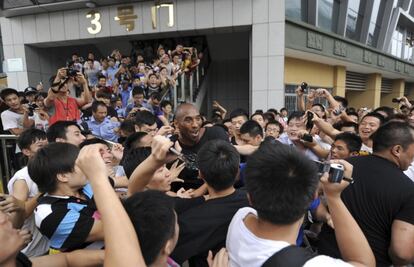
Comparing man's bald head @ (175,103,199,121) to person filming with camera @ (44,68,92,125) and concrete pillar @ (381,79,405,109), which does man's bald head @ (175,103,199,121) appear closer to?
person filming with camera @ (44,68,92,125)

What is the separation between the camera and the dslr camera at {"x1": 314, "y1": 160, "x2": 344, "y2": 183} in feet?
4.21

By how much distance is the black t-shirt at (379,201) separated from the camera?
166 centimetres

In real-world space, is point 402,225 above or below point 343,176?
below

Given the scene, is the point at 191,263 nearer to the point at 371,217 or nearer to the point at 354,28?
the point at 371,217

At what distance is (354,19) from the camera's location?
14.9 metres

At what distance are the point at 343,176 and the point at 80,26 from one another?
38.0 ft

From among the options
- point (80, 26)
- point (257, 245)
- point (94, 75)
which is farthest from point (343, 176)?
point (80, 26)

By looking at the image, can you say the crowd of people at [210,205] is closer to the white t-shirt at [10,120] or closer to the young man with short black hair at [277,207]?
the young man with short black hair at [277,207]

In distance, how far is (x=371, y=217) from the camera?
68.5 inches

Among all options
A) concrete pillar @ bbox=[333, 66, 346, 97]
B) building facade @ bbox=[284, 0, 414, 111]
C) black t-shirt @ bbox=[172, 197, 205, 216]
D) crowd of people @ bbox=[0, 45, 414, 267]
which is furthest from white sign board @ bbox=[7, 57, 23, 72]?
concrete pillar @ bbox=[333, 66, 346, 97]

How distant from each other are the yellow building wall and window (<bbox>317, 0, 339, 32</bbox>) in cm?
170

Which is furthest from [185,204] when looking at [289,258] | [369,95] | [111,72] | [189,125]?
[369,95]

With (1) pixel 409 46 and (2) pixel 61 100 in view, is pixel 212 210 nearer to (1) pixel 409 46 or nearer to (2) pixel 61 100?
(2) pixel 61 100

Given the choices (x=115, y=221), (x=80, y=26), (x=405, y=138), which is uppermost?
(x=80, y=26)
